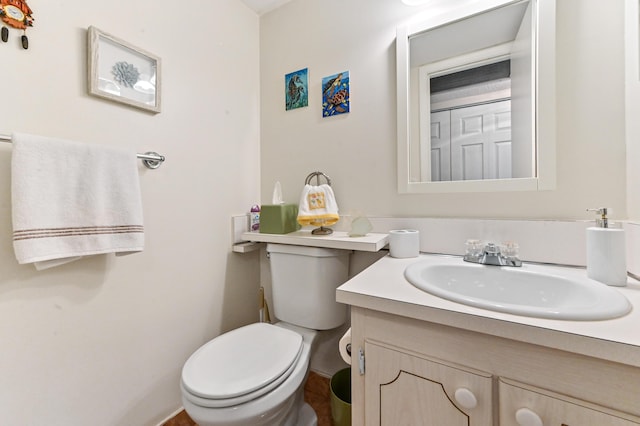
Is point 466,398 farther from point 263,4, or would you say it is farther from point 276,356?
point 263,4

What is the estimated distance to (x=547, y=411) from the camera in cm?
47

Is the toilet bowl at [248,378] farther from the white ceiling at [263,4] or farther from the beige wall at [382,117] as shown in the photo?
the white ceiling at [263,4]

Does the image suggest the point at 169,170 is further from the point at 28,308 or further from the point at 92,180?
the point at 28,308

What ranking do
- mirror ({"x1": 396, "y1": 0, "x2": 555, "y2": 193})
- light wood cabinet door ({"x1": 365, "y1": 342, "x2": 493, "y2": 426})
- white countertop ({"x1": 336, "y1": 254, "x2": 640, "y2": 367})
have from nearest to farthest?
white countertop ({"x1": 336, "y1": 254, "x2": 640, "y2": 367}) < light wood cabinet door ({"x1": 365, "y1": 342, "x2": 493, "y2": 426}) < mirror ({"x1": 396, "y1": 0, "x2": 555, "y2": 193})

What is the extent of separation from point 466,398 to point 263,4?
1.90 meters

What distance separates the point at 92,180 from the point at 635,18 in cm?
171

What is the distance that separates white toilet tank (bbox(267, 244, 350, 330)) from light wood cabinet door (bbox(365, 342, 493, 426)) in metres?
0.48

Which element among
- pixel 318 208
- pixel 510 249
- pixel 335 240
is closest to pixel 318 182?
pixel 318 208

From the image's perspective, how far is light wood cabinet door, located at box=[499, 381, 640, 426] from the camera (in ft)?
1.44

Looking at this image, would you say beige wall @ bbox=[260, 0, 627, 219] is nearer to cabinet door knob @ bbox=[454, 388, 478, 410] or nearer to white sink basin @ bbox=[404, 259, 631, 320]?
white sink basin @ bbox=[404, 259, 631, 320]

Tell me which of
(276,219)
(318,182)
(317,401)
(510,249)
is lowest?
(317,401)

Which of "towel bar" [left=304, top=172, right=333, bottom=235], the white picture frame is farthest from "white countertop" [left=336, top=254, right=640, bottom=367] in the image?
the white picture frame

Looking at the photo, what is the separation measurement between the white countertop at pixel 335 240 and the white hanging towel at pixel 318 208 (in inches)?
Result: 2.7

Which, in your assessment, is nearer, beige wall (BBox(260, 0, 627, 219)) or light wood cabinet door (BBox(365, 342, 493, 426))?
light wood cabinet door (BBox(365, 342, 493, 426))
